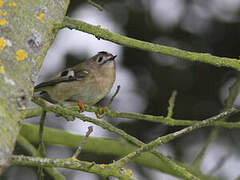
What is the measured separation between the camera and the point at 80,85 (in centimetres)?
489

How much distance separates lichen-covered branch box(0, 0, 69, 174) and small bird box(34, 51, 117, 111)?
273cm

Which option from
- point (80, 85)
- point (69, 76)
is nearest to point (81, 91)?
point (80, 85)

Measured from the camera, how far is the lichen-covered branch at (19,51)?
5.31 ft

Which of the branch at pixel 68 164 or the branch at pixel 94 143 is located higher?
the branch at pixel 94 143

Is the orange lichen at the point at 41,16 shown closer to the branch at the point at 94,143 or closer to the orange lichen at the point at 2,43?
the orange lichen at the point at 2,43

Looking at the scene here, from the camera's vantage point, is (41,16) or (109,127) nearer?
(41,16)

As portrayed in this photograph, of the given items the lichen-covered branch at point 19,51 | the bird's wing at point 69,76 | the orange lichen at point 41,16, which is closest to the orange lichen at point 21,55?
the lichen-covered branch at point 19,51

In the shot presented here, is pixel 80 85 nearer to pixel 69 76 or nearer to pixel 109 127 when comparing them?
pixel 69 76

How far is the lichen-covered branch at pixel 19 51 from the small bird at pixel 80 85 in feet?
8.96

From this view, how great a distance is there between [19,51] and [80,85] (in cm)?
312

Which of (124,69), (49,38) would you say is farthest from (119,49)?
(49,38)

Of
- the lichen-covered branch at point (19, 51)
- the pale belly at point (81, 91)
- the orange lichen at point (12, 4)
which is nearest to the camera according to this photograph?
the lichen-covered branch at point (19, 51)

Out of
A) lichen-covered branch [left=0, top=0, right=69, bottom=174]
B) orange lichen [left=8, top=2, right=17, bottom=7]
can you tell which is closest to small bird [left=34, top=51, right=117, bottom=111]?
lichen-covered branch [left=0, top=0, right=69, bottom=174]

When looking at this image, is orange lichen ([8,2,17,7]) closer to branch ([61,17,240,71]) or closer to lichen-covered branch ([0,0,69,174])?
lichen-covered branch ([0,0,69,174])
